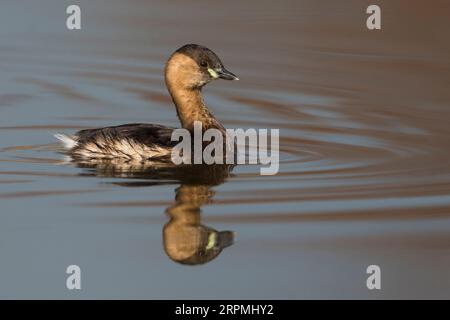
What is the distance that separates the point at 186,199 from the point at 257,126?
9.70 feet

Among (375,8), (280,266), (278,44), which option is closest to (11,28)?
(278,44)

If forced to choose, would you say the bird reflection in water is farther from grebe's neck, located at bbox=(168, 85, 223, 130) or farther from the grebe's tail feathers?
grebe's neck, located at bbox=(168, 85, 223, 130)

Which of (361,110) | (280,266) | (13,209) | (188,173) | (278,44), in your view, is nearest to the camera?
(280,266)

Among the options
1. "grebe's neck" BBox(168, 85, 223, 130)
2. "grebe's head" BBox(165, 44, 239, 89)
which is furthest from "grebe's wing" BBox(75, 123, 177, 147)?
"grebe's head" BBox(165, 44, 239, 89)

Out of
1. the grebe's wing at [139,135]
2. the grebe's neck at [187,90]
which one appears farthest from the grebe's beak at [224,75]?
the grebe's wing at [139,135]

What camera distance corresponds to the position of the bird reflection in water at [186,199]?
297 inches

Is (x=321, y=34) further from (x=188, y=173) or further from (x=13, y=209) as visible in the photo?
(x=13, y=209)

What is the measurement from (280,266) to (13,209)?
1956 mm

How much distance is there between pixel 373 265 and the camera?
7246 millimetres

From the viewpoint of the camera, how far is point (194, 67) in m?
10.2

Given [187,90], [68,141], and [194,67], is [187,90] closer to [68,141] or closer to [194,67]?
[194,67]

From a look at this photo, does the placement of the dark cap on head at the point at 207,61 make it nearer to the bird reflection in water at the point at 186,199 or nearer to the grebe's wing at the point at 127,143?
the grebe's wing at the point at 127,143

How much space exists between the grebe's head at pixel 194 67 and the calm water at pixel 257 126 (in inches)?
33.8

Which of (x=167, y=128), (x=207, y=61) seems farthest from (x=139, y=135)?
(x=207, y=61)
